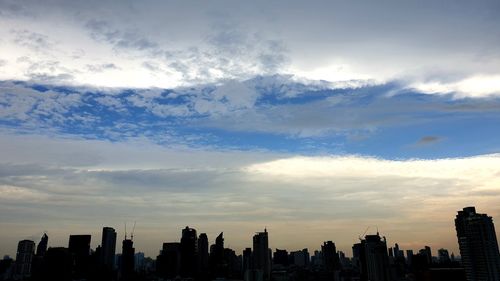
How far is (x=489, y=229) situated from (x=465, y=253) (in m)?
15.5

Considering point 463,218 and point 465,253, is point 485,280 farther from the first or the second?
point 463,218

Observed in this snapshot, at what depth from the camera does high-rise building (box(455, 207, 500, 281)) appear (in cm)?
17838

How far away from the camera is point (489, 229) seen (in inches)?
7303

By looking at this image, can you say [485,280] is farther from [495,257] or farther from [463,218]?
[463,218]

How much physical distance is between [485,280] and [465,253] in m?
14.1

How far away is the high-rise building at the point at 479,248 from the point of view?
178375mm


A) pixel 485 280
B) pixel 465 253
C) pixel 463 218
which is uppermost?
pixel 463 218

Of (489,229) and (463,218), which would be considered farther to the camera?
(463,218)

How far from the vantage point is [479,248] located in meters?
184

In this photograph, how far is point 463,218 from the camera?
199000 mm

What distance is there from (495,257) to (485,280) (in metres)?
11.2

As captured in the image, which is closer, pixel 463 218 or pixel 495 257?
pixel 495 257

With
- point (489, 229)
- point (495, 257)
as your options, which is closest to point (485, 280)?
point (495, 257)

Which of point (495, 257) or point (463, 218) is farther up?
point (463, 218)
